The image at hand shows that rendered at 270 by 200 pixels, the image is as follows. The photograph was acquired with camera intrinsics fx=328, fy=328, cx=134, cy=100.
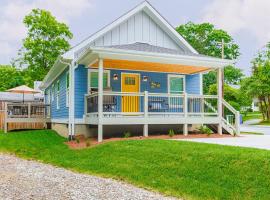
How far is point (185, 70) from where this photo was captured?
15.3m

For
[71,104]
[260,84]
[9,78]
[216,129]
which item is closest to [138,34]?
[71,104]

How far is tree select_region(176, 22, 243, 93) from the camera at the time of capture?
46531 millimetres

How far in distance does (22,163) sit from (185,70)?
28.2 feet

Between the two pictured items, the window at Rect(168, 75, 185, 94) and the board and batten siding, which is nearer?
the board and batten siding

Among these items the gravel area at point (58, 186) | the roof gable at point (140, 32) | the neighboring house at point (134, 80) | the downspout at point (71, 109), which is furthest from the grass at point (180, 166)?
A: the roof gable at point (140, 32)

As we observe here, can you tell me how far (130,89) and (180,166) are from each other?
7.96m

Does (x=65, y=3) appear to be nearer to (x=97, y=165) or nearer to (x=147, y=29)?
(x=147, y=29)

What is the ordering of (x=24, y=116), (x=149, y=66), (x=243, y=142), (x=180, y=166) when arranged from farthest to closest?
(x=24, y=116), (x=149, y=66), (x=243, y=142), (x=180, y=166)

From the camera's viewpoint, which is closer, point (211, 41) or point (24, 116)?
point (24, 116)

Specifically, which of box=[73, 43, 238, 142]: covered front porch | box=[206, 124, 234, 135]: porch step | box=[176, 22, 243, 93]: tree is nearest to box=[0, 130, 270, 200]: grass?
box=[73, 43, 238, 142]: covered front porch

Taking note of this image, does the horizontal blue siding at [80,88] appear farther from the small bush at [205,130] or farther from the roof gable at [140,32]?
the small bush at [205,130]

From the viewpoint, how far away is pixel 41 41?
38219 millimetres

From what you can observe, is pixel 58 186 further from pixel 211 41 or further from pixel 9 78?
pixel 9 78

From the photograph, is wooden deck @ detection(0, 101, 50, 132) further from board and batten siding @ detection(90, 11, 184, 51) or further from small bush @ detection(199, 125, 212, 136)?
small bush @ detection(199, 125, 212, 136)
